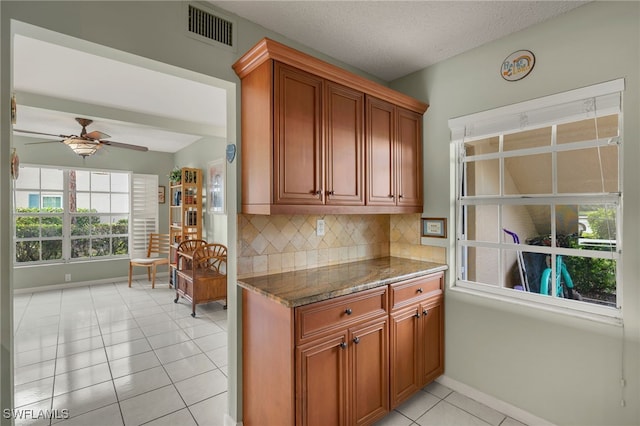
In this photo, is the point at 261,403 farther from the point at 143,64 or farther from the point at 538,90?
the point at 538,90

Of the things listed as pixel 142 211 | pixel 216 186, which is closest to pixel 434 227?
pixel 216 186

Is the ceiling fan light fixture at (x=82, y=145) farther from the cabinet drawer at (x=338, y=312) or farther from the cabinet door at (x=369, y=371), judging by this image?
the cabinet door at (x=369, y=371)

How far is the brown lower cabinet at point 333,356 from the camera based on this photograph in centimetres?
165

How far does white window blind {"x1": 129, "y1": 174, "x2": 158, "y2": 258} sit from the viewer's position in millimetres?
6418

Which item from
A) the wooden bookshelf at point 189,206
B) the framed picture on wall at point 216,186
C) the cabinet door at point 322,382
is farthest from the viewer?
the wooden bookshelf at point 189,206

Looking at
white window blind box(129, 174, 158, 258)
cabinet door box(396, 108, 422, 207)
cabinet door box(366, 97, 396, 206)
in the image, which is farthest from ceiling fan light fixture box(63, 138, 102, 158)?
cabinet door box(396, 108, 422, 207)

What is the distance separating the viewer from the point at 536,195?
217 centimetres

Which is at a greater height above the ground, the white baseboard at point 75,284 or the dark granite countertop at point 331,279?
the dark granite countertop at point 331,279

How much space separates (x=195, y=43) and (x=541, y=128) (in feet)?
7.68

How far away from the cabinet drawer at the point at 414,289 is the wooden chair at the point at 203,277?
3.03 m

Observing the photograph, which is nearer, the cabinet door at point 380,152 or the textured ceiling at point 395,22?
the textured ceiling at point 395,22

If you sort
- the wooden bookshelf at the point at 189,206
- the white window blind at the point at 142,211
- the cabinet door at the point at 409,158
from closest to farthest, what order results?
the cabinet door at the point at 409,158
the wooden bookshelf at the point at 189,206
the white window blind at the point at 142,211

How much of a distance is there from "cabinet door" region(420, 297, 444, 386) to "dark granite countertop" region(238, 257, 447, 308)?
31 centimetres

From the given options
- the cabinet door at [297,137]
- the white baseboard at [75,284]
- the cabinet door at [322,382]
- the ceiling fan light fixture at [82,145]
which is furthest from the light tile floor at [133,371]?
the ceiling fan light fixture at [82,145]
